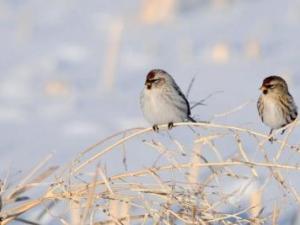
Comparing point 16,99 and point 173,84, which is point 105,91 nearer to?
point 16,99

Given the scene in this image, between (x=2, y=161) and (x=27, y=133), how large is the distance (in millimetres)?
1294

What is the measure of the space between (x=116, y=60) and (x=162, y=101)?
4.81 metres

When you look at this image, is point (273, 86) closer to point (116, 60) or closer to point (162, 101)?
point (162, 101)

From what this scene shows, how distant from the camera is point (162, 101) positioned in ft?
14.5

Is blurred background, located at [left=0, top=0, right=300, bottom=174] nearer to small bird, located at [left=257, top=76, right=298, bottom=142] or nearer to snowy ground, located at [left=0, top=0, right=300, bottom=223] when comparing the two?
snowy ground, located at [left=0, top=0, right=300, bottom=223]

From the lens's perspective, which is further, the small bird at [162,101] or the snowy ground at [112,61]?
the snowy ground at [112,61]

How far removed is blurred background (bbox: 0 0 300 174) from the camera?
858 centimetres

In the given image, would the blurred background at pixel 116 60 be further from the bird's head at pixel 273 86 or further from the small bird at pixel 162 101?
the bird's head at pixel 273 86

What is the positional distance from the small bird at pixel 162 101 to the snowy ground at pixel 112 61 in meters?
2.58

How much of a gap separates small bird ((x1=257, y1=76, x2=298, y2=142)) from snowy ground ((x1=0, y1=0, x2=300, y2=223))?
2740 mm

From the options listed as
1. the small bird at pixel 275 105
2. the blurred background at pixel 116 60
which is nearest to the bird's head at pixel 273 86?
the small bird at pixel 275 105

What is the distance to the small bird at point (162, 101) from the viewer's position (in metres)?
4.36

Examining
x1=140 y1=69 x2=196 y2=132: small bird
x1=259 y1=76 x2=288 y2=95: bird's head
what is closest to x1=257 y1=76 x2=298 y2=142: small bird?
x1=259 y1=76 x2=288 y2=95: bird's head

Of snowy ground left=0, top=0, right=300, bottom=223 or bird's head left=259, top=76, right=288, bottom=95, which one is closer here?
bird's head left=259, top=76, right=288, bottom=95
